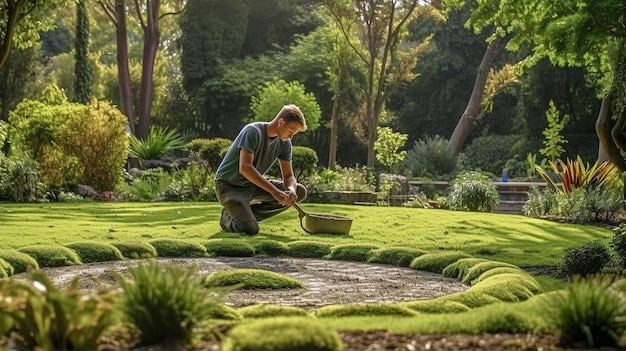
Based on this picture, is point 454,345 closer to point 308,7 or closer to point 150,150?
point 150,150

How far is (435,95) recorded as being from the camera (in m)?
35.8

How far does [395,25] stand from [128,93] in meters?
9.91

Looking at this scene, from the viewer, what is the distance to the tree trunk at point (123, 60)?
26.6 m

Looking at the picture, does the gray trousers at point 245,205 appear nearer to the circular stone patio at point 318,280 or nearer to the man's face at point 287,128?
the man's face at point 287,128

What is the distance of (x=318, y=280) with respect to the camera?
677cm

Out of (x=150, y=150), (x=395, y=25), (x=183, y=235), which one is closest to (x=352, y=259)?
(x=183, y=235)

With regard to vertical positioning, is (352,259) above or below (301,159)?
below

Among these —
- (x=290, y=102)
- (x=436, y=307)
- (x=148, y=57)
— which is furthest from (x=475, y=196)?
(x=148, y=57)

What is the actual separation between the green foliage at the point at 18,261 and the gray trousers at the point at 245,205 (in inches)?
107

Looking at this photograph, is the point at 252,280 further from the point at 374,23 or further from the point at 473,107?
the point at 473,107

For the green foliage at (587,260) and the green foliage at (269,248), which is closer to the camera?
the green foliage at (587,260)

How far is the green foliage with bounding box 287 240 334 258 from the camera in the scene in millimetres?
8633

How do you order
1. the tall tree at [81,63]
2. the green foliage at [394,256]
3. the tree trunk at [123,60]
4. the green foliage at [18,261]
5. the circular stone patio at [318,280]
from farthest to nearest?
the tall tree at [81,63] < the tree trunk at [123,60] < the green foliage at [394,256] < the green foliage at [18,261] < the circular stone patio at [318,280]

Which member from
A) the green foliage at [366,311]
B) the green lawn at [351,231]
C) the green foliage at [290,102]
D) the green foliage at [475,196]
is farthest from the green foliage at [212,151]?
the green foliage at [366,311]
